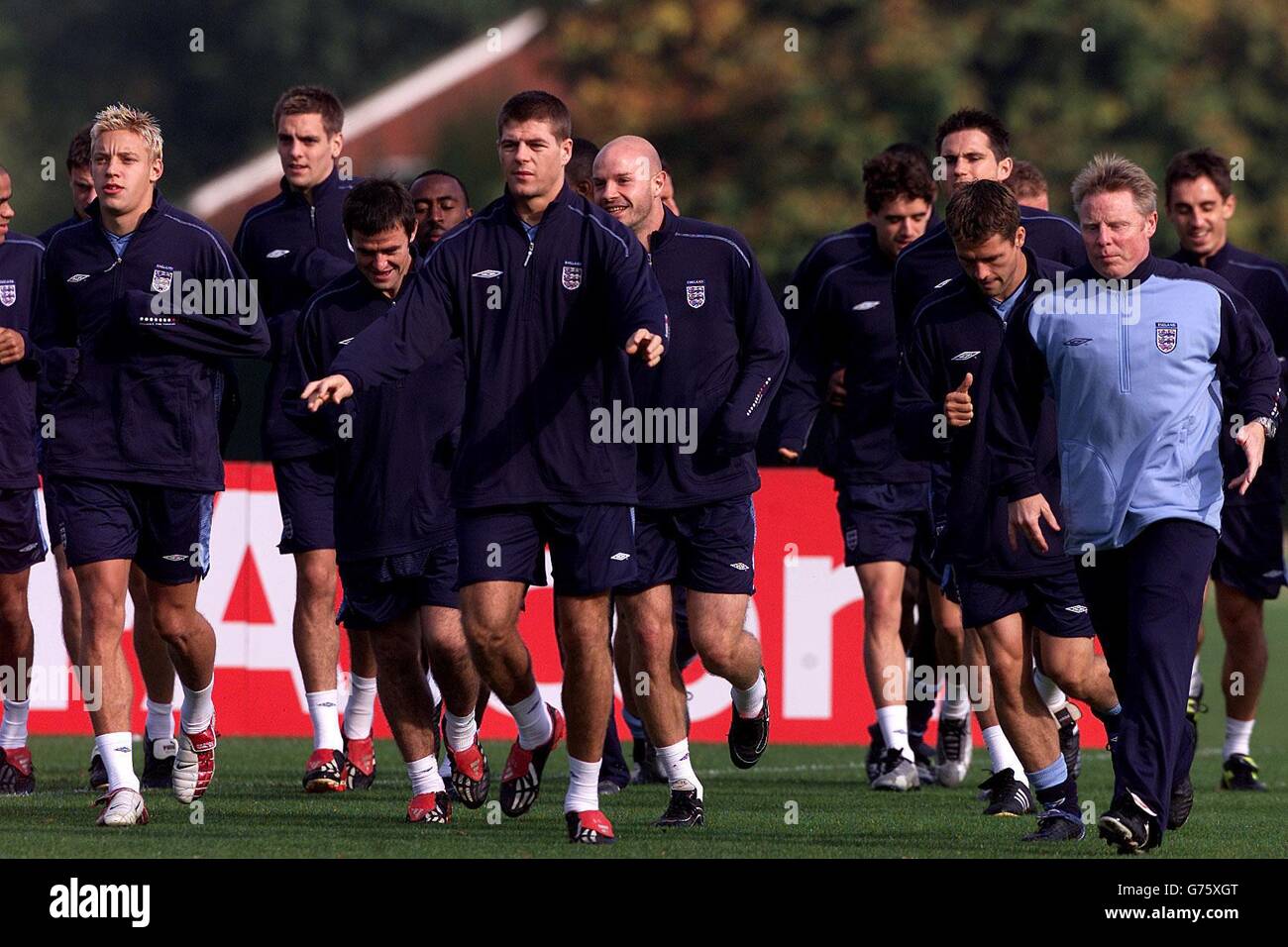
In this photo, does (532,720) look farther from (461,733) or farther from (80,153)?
(80,153)

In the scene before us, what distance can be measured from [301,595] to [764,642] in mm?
3388

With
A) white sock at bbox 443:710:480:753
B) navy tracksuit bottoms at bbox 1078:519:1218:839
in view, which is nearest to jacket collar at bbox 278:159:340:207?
white sock at bbox 443:710:480:753

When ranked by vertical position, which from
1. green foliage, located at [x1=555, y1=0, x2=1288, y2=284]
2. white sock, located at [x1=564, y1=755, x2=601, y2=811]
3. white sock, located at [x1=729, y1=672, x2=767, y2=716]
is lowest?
white sock, located at [x1=564, y1=755, x2=601, y2=811]

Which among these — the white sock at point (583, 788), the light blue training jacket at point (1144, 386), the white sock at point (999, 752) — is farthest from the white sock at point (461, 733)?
the light blue training jacket at point (1144, 386)

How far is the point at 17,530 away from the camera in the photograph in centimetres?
1109

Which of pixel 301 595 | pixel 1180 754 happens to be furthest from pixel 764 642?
pixel 1180 754

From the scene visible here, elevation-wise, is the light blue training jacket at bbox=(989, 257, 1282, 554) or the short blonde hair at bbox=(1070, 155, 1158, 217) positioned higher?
the short blonde hair at bbox=(1070, 155, 1158, 217)

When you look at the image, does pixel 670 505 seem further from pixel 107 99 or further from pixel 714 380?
pixel 107 99

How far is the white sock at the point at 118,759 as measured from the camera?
30.5 ft

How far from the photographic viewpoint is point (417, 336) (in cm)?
848

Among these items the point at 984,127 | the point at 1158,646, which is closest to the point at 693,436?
the point at 984,127

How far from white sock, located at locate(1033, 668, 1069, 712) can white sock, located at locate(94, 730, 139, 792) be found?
11.3 ft

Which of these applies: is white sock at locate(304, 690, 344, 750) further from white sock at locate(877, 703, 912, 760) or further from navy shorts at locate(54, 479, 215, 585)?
white sock at locate(877, 703, 912, 760)

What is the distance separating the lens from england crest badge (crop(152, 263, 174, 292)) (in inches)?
376
